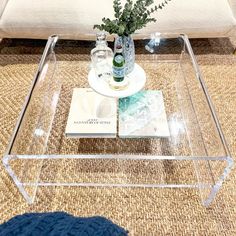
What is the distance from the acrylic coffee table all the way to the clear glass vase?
26 cm

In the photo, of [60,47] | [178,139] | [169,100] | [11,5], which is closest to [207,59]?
[169,100]

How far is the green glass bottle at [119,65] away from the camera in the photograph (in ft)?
3.98

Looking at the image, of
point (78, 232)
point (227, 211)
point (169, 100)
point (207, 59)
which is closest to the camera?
point (78, 232)

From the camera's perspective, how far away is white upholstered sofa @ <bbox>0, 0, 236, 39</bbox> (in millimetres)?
1786

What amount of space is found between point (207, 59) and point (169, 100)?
63cm

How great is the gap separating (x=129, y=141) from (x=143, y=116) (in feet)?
Answer: 0.57

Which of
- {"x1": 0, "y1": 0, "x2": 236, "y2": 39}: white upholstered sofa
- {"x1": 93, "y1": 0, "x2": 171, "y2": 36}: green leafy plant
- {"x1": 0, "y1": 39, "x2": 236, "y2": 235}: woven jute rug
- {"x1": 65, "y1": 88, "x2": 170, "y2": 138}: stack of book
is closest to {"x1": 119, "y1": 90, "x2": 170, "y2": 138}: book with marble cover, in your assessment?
{"x1": 65, "y1": 88, "x2": 170, "y2": 138}: stack of book

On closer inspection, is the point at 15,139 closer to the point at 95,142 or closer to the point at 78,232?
the point at 95,142

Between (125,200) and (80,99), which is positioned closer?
(125,200)

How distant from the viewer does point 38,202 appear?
4.11 feet

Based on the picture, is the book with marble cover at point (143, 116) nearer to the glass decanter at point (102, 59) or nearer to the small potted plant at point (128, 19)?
the glass decanter at point (102, 59)

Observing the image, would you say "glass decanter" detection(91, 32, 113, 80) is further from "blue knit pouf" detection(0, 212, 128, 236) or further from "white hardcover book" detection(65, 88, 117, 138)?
"blue knit pouf" detection(0, 212, 128, 236)

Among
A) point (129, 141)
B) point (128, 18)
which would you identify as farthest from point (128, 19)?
point (129, 141)

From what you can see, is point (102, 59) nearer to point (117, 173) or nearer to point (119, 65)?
point (119, 65)
